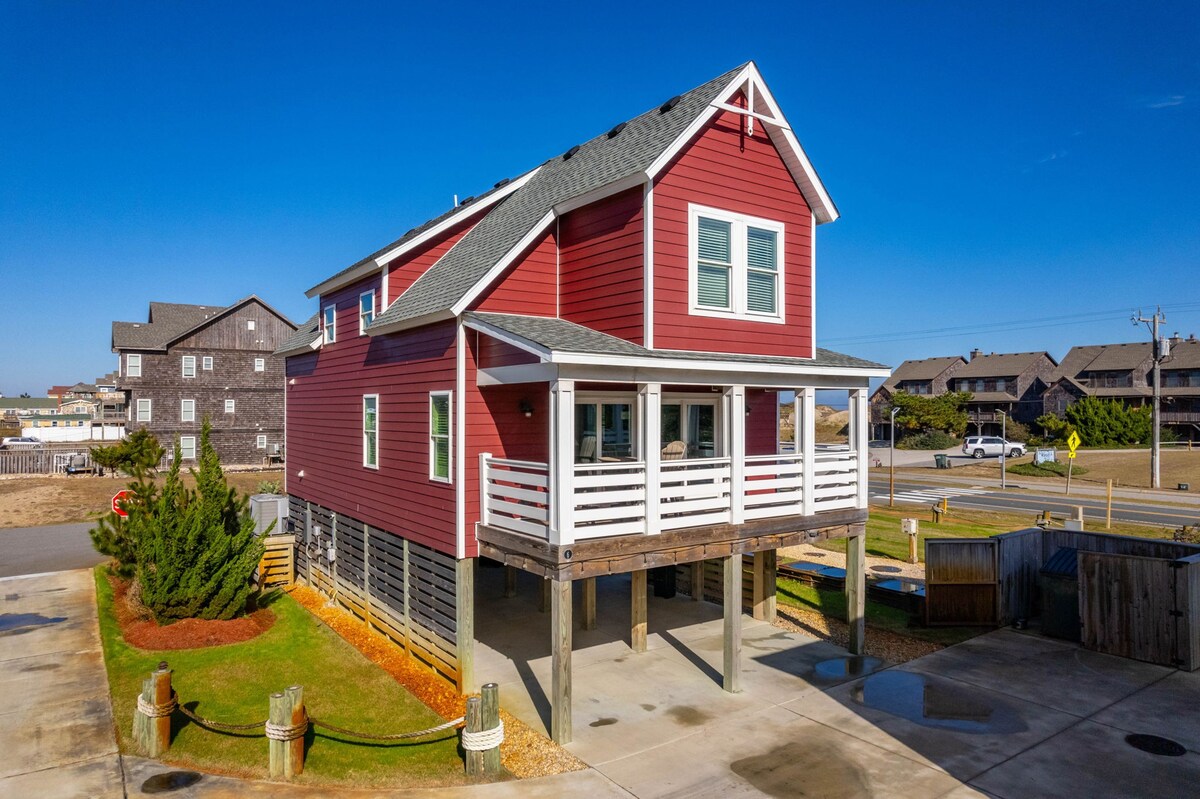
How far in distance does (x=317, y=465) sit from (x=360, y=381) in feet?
12.2

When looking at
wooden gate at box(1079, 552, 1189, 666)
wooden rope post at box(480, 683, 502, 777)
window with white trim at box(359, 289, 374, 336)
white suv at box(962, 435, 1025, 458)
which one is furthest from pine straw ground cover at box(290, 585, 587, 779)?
A: white suv at box(962, 435, 1025, 458)

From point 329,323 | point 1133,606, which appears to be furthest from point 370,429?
point 1133,606

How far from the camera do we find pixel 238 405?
144 feet

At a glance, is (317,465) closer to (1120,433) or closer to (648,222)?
(648,222)

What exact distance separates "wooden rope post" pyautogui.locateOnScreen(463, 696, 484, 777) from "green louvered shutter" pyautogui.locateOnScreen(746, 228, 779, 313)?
7.79 metres

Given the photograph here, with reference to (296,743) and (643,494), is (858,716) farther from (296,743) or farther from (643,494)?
(296,743)

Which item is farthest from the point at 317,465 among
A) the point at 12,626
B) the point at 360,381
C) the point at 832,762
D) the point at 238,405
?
the point at 238,405

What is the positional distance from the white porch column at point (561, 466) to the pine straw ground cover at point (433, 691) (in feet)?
8.59

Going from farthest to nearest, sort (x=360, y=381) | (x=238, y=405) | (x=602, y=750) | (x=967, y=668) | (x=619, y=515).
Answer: (x=238, y=405) < (x=360, y=381) < (x=967, y=668) < (x=619, y=515) < (x=602, y=750)

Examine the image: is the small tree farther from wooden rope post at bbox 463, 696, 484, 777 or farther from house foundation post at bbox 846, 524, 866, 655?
house foundation post at bbox 846, 524, 866, 655

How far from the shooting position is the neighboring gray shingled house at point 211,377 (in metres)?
41.6

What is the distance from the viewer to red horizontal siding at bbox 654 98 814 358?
11.5m

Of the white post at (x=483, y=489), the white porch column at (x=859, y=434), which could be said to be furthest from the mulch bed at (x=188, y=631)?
the white porch column at (x=859, y=434)

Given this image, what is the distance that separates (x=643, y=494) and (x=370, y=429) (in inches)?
282
